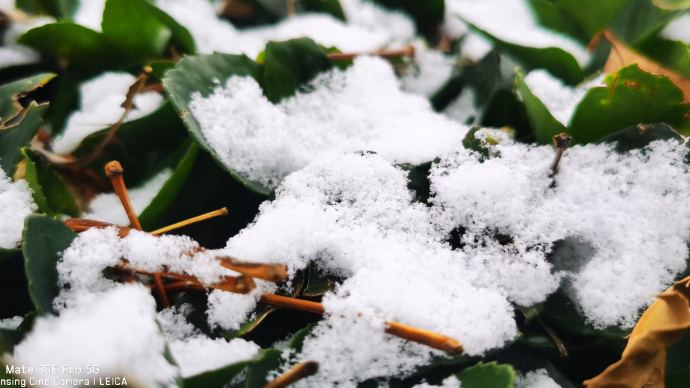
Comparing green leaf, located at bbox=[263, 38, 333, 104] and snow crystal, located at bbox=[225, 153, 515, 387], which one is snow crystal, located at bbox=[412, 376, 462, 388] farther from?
green leaf, located at bbox=[263, 38, 333, 104]

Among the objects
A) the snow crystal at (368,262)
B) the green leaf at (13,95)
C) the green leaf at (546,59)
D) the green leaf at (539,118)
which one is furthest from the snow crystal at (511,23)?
the green leaf at (13,95)

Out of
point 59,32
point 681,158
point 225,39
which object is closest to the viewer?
point 681,158

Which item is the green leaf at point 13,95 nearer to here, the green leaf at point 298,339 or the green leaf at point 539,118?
the green leaf at point 298,339

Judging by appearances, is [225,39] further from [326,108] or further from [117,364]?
[117,364]

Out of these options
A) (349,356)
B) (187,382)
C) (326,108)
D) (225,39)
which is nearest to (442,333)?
(349,356)

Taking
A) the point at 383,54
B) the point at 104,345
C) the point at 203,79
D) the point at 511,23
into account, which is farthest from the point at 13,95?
the point at 511,23

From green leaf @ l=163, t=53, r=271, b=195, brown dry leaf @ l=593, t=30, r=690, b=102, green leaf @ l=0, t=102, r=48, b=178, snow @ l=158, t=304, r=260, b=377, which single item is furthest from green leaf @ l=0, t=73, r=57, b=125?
brown dry leaf @ l=593, t=30, r=690, b=102
